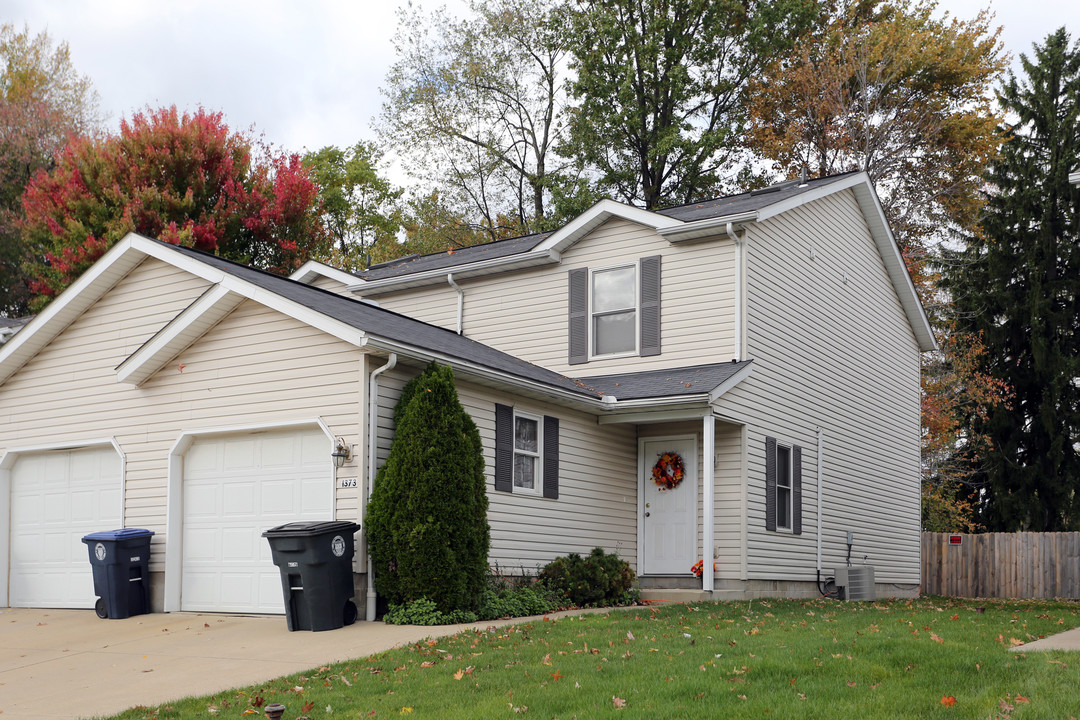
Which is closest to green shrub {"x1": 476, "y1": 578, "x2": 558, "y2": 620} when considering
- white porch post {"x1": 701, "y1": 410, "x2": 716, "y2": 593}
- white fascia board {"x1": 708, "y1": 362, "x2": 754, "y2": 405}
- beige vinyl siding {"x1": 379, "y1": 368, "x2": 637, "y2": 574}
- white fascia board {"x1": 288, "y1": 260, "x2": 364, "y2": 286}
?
beige vinyl siding {"x1": 379, "y1": 368, "x2": 637, "y2": 574}

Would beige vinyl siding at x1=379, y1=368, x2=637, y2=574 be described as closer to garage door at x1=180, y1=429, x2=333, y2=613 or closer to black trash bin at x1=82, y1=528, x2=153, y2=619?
garage door at x1=180, y1=429, x2=333, y2=613

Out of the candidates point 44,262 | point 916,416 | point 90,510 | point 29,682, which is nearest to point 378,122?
point 44,262

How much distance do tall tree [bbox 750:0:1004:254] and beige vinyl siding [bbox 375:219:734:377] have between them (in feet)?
43.0

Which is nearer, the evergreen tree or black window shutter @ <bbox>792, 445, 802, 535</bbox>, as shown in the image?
black window shutter @ <bbox>792, 445, 802, 535</bbox>

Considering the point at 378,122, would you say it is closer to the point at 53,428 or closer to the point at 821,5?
the point at 821,5

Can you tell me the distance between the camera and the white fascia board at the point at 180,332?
13117mm

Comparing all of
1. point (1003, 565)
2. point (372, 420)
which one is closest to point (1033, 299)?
point (1003, 565)

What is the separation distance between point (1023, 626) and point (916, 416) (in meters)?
12.5

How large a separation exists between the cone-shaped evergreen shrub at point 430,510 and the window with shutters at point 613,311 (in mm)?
5515

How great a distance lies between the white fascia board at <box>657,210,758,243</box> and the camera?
620 inches

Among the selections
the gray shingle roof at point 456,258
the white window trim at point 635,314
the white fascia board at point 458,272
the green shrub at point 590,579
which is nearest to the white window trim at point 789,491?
the white window trim at point 635,314

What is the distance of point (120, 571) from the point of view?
13008 mm

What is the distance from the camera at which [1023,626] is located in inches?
447

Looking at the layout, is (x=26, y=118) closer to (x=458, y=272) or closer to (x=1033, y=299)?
(x=458, y=272)
